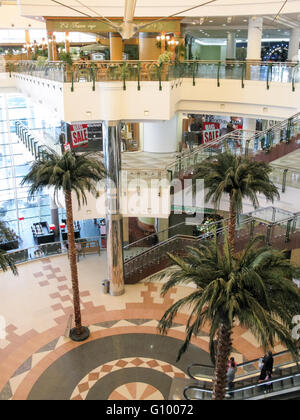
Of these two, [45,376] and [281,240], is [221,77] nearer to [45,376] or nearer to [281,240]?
[281,240]

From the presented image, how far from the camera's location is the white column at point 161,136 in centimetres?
2133

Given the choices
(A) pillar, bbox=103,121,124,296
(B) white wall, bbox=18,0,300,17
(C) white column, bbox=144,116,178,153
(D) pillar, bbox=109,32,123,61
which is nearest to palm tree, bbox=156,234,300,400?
(A) pillar, bbox=103,121,124,296

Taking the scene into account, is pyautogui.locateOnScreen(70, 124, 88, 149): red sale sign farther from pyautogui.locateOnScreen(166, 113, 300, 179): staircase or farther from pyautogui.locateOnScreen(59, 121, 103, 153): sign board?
pyautogui.locateOnScreen(166, 113, 300, 179): staircase

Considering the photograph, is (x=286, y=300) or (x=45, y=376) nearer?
(x=286, y=300)

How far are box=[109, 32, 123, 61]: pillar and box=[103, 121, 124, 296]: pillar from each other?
34.9 feet

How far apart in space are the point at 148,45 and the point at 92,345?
15.6m

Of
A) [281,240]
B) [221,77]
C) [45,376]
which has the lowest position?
[45,376]

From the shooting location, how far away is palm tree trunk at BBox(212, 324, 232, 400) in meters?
7.79

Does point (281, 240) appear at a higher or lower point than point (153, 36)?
lower
